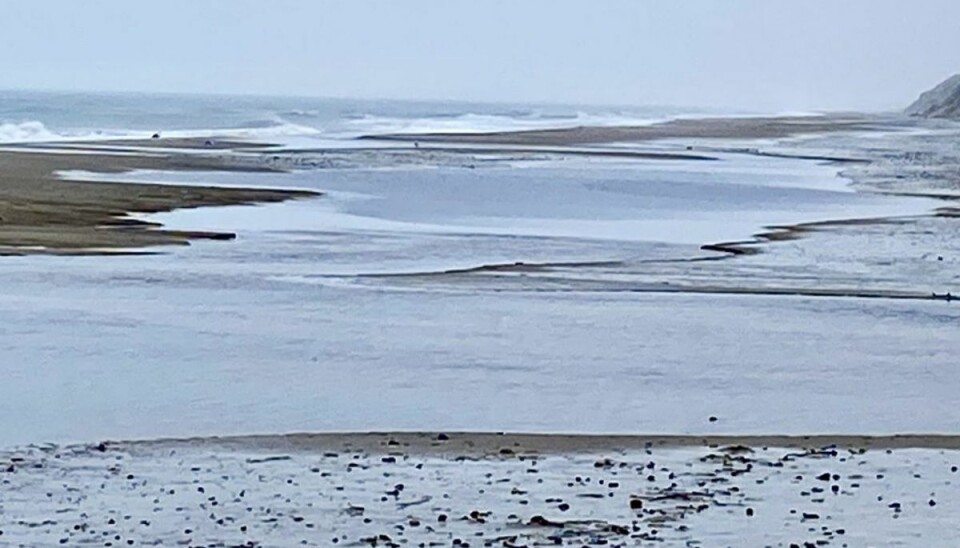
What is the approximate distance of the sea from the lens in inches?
534

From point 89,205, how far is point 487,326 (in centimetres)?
1562

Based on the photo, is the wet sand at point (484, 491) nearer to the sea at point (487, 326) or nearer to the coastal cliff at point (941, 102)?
the sea at point (487, 326)

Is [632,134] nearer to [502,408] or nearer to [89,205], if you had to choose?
[89,205]

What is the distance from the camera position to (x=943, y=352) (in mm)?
17078

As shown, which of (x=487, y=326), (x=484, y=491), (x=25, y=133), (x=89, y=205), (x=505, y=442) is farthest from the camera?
(x=25, y=133)

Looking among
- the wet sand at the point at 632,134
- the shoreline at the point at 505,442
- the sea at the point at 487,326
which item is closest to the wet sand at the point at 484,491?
the shoreline at the point at 505,442

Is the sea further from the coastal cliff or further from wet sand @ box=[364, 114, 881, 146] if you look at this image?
the coastal cliff

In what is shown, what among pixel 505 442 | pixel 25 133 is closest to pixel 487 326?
pixel 505 442

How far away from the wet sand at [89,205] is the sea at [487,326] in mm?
849

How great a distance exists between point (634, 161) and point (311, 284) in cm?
3726

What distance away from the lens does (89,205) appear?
1281 inches

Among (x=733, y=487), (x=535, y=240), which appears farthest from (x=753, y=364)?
(x=535, y=240)

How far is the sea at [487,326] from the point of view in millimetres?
13570

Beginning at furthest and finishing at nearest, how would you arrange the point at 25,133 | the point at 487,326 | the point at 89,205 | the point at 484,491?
the point at 25,133, the point at 89,205, the point at 487,326, the point at 484,491
